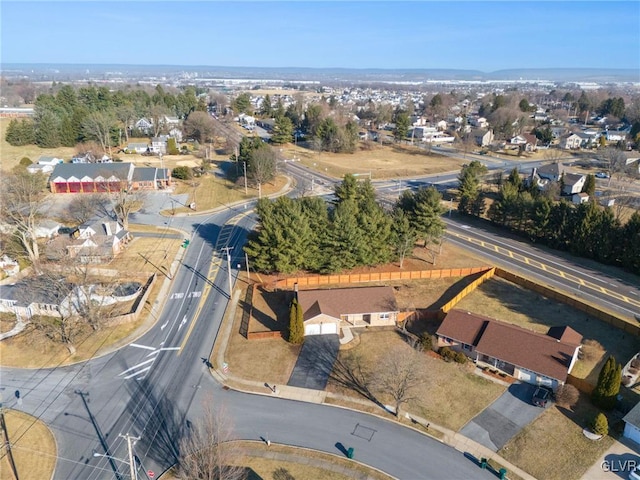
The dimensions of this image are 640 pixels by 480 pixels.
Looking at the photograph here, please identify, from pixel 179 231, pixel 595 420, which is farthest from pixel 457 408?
pixel 179 231

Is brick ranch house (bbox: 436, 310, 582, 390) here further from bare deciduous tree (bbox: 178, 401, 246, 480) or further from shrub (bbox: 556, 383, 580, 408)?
bare deciduous tree (bbox: 178, 401, 246, 480)

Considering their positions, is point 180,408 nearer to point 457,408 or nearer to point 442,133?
point 457,408

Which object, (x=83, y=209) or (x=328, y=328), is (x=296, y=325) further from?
(x=83, y=209)

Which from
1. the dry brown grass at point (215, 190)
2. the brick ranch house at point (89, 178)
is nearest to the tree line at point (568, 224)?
the dry brown grass at point (215, 190)

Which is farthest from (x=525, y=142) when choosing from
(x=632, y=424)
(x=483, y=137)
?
(x=632, y=424)

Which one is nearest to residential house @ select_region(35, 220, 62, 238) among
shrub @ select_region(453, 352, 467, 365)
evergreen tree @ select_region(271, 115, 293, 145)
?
shrub @ select_region(453, 352, 467, 365)

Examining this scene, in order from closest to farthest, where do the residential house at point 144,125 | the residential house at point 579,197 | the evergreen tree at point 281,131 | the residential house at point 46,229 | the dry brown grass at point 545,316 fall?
1. the dry brown grass at point 545,316
2. the residential house at point 46,229
3. the residential house at point 579,197
4. the evergreen tree at point 281,131
5. the residential house at point 144,125

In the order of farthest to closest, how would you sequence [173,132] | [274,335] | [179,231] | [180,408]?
[173,132], [179,231], [274,335], [180,408]

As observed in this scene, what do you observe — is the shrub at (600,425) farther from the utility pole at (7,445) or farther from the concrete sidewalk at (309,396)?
the utility pole at (7,445)
